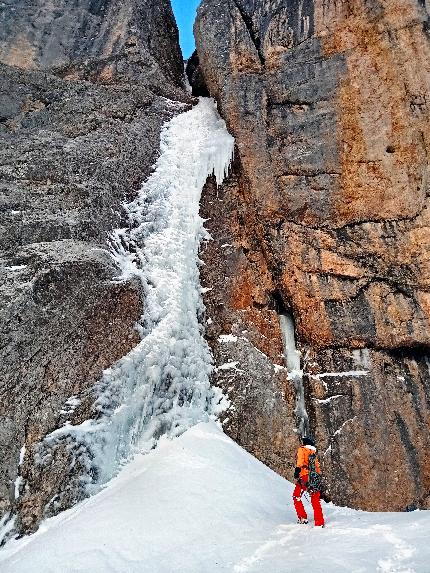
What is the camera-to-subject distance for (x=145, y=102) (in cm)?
1705

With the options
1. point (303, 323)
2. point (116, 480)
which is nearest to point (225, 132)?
point (303, 323)

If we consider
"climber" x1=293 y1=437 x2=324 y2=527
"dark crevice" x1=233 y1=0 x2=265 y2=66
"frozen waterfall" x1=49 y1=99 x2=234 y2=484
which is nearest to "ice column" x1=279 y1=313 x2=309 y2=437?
"frozen waterfall" x1=49 y1=99 x2=234 y2=484

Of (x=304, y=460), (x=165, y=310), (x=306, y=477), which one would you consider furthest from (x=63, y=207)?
(x=306, y=477)

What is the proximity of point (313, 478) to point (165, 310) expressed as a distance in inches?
225

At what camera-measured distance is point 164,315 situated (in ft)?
38.8

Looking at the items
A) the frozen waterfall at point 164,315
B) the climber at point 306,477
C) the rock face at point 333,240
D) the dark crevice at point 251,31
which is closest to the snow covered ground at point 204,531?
the climber at point 306,477

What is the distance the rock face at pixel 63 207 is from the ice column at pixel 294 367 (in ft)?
12.8

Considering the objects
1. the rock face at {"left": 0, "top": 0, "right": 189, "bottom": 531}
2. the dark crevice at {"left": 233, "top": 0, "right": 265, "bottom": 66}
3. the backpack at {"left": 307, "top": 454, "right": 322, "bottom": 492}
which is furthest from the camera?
the dark crevice at {"left": 233, "top": 0, "right": 265, "bottom": 66}

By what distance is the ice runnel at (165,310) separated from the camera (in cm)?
1002

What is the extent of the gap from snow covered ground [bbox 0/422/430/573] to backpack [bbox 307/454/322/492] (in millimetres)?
504

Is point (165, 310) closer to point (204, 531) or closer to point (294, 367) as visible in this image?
point (294, 367)

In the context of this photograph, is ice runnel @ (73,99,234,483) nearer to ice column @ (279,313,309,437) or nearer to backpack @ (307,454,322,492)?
ice column @ (279,313,309,437)

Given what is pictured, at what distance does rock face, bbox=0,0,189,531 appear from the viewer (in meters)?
9.12

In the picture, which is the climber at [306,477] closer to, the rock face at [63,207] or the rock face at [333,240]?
the rock face at [63,207]
